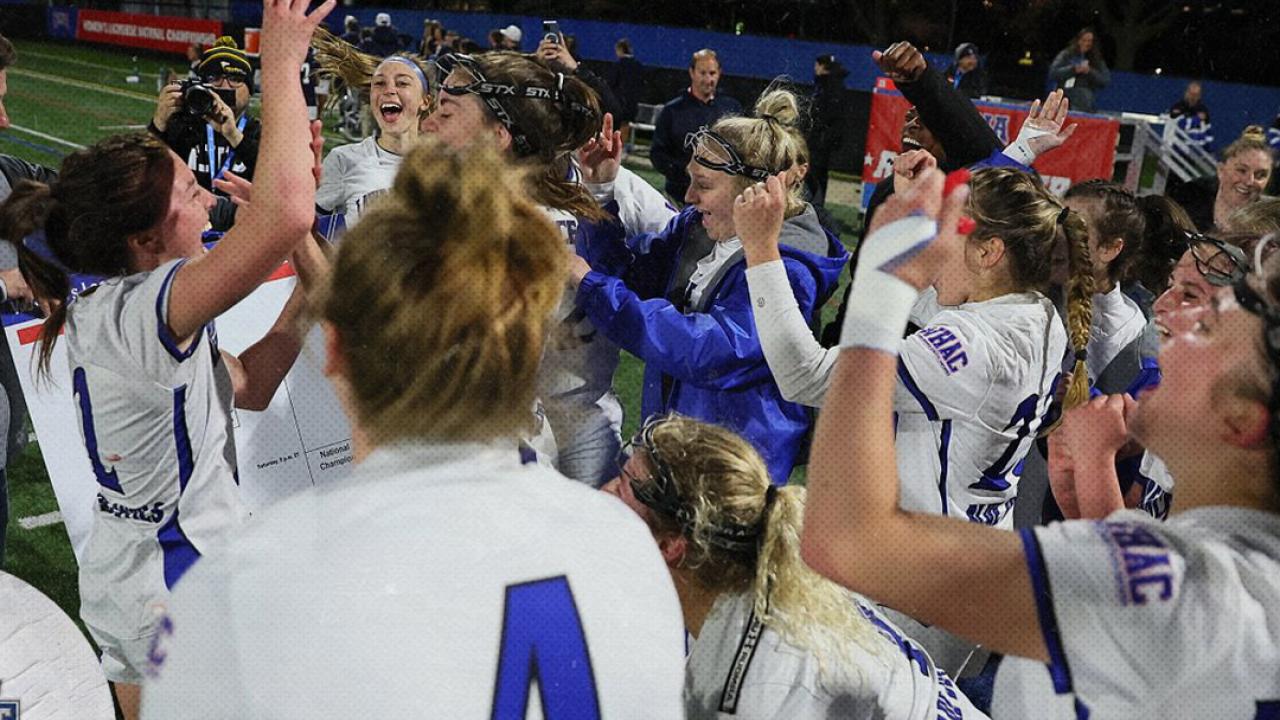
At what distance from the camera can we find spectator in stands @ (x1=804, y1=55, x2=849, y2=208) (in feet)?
36.8

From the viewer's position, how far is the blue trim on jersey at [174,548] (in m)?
2.29

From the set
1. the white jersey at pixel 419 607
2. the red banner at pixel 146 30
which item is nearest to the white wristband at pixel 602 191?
the white jersey at pixel 419 607

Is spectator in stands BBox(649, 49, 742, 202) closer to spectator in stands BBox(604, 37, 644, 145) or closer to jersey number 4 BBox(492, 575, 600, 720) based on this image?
spectator in stands BBox(604, 37, 644, 145)

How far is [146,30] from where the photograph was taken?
31.6 m

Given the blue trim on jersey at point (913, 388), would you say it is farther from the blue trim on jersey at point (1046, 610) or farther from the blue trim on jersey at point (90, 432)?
the blue trim on jersey at point (90, 432)

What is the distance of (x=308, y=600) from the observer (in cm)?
114

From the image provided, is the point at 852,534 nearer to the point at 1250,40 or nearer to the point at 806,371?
the point at 806,371

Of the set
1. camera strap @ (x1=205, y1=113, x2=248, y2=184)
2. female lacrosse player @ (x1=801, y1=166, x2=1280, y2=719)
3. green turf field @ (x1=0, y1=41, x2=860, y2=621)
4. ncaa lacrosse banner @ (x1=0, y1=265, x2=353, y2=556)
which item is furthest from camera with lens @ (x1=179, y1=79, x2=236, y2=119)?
female lacrosse player @ (x1=801, y1=166, x2=1280, y2=719)

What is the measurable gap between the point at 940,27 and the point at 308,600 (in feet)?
76.7

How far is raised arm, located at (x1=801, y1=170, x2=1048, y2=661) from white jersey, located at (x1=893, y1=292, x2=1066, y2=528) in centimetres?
119

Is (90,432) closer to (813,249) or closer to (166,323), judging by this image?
(166,323)

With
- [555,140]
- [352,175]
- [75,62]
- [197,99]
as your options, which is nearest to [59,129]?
[75,62]

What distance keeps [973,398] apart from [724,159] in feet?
3.30

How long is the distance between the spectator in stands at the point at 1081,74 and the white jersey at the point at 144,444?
15.9 m
